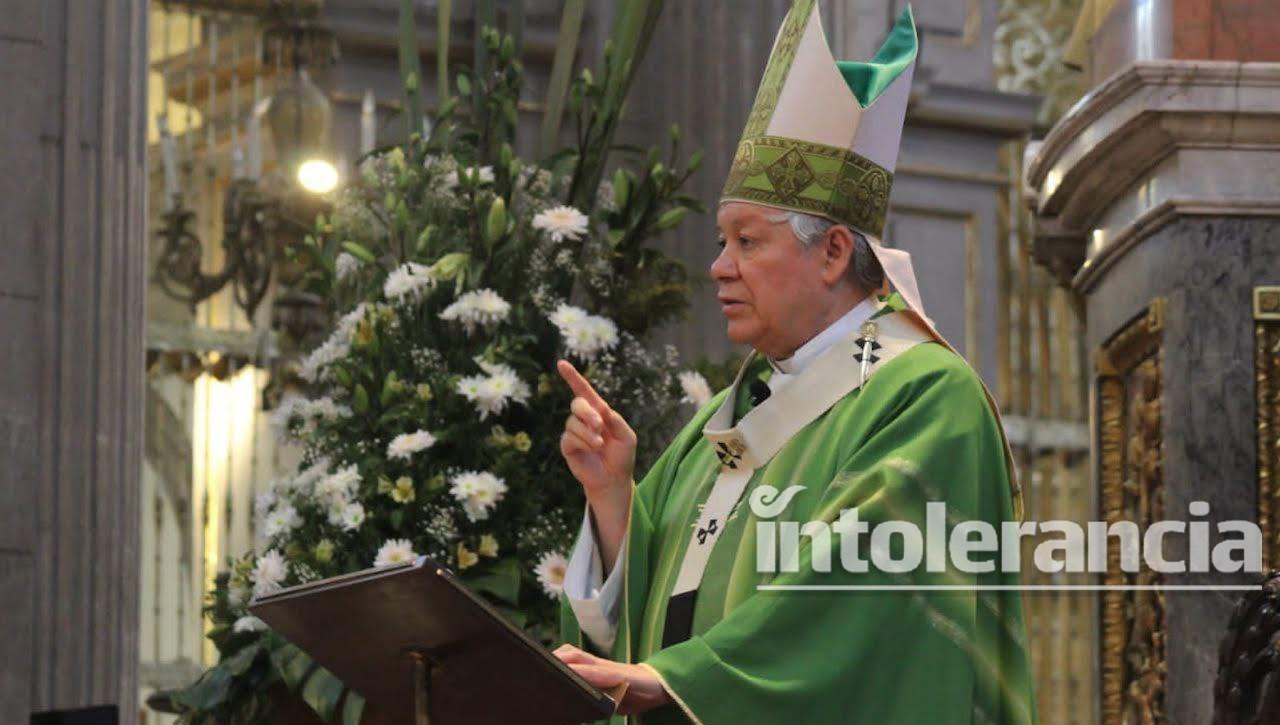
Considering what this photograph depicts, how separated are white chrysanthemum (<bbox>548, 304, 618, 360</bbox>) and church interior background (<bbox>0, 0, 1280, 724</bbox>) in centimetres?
74

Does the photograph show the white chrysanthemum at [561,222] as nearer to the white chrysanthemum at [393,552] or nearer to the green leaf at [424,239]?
the green leaf at [424,239]

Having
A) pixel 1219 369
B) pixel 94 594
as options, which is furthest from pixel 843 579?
pixel 1219 369

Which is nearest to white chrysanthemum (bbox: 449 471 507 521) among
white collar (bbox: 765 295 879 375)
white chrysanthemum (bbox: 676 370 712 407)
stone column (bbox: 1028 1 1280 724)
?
white chrysanthemum (bbox: 676 370 712 407)

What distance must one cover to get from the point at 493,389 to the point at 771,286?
1192 mm

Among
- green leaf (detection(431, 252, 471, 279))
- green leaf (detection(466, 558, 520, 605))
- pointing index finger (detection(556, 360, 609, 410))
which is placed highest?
green leaf (detection(431, 252, 471, 279))

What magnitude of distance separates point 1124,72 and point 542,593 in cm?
171

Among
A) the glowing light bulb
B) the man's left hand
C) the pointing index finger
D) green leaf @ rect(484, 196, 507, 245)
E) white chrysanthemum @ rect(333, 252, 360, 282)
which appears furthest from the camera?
the glowing light bulb

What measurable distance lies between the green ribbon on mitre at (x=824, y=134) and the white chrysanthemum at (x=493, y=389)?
1.04 metres

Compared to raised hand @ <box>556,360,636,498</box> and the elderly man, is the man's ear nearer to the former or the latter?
the elderly man

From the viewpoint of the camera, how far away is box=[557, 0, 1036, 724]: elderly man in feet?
10.2

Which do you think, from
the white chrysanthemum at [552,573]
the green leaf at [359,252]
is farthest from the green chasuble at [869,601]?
the green leaf at [359,252]

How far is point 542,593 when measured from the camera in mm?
4535

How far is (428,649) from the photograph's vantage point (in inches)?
121

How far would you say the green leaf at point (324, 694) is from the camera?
14.5 feet
